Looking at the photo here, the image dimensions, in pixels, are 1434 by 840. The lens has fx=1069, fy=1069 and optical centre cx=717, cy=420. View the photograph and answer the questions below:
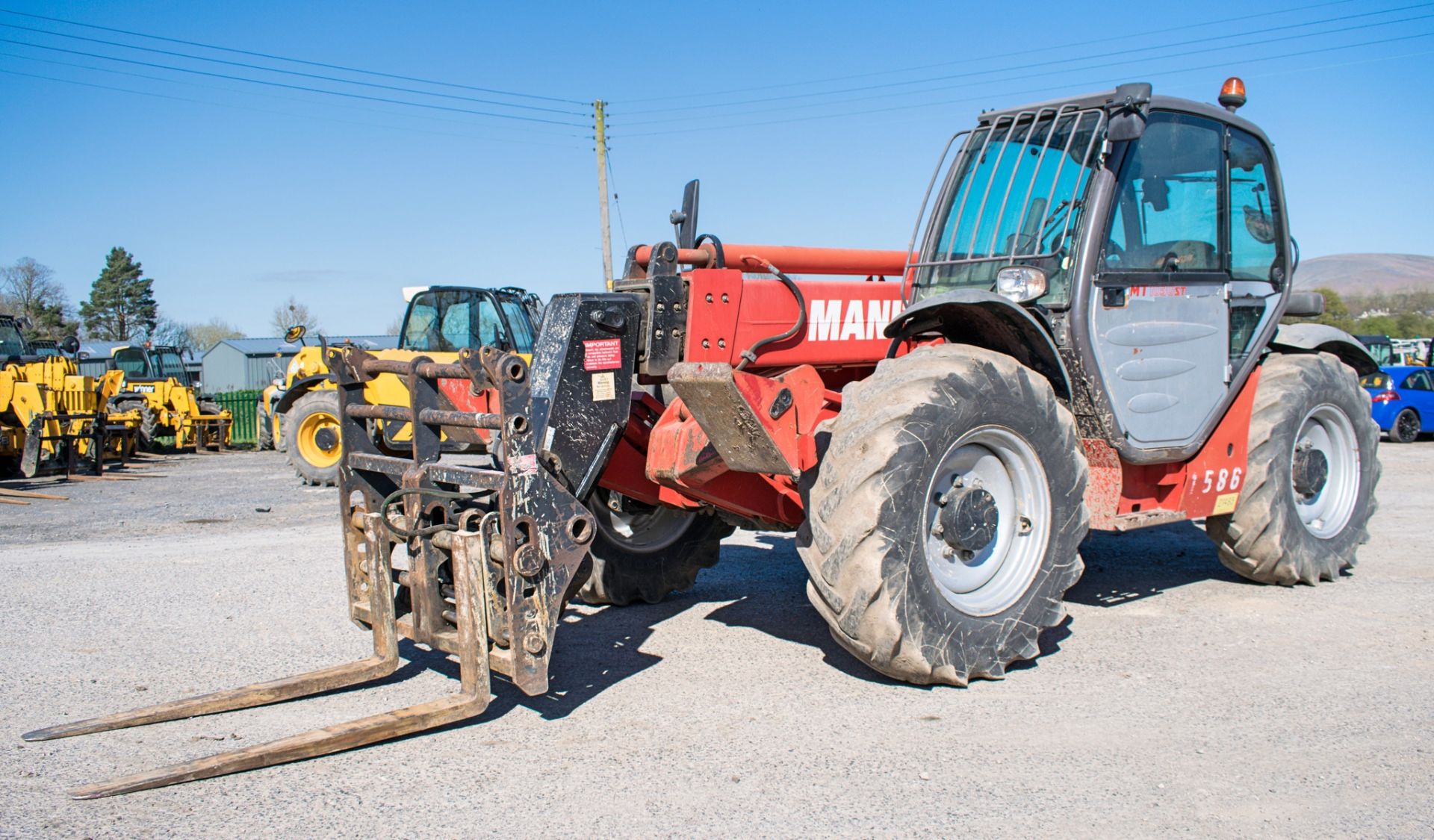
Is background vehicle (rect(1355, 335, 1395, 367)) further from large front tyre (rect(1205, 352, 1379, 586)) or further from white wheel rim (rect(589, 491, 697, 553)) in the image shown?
white wheel rim (rect(589, 491, 697, 553))

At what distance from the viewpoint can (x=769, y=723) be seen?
436 cm

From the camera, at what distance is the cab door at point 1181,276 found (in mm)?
5703

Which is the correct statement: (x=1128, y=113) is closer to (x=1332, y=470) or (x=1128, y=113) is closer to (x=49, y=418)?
(x=1332, y=470)

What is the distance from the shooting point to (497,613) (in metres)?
4.31

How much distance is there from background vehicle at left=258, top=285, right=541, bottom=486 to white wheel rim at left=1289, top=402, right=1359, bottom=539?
1003 cm

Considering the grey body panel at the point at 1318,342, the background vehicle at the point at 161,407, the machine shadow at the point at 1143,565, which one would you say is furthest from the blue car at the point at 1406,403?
the background vehicle at the point at 161,407

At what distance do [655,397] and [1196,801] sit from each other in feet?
10.9

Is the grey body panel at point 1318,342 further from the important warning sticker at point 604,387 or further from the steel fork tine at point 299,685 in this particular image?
the steel fork tine at point 299,685

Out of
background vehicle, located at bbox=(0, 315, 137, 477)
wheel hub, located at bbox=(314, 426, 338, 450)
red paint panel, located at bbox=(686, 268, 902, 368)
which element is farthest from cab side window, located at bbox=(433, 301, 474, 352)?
red paint panel, located at bbox=(686, 268, 902, 368)

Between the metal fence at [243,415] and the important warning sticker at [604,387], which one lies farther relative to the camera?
the metal fence at [243,415]

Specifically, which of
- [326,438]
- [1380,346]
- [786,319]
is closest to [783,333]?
[786,319]

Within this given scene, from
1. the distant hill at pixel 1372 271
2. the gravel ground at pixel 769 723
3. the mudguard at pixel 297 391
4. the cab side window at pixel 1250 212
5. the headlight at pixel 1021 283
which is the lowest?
the gravel ground at pixel 769 723

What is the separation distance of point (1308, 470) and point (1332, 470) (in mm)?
465

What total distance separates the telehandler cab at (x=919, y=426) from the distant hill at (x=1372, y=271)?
9003 centimetres
